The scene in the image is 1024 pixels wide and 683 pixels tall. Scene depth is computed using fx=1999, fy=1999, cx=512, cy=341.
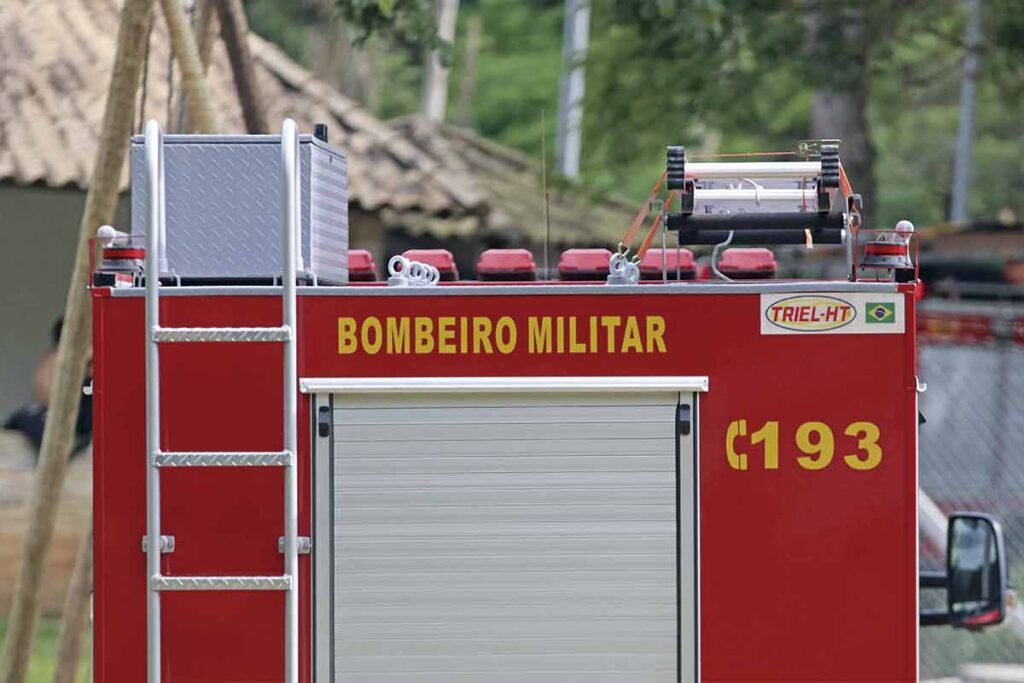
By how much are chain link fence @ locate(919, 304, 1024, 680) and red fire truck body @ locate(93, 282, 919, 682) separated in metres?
5.80

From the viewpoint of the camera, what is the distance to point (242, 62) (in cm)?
1030

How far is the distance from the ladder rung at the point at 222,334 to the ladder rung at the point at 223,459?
285mm

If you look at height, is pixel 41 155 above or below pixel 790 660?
above

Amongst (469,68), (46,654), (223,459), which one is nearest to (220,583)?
(223,459)

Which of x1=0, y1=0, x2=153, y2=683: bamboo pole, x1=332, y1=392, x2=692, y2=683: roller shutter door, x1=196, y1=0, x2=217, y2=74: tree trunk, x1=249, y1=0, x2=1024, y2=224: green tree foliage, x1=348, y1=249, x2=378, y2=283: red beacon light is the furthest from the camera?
x1=249, y1=0, x2=1024, y2=224: green tree foliage

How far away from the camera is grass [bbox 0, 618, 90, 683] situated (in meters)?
12.1

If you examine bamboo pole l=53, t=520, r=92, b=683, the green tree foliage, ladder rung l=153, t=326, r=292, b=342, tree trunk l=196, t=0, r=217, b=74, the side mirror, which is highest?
the green tree foliage

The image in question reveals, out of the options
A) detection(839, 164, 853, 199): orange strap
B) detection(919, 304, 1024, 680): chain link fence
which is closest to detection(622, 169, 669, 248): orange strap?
detection(839, 164, 853, 199): orange strap

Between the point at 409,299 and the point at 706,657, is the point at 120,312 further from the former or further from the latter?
the point at 706,657

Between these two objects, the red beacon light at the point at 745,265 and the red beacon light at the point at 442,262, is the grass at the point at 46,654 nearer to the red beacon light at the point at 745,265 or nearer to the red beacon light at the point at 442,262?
the red beacon light at the point at 442,262

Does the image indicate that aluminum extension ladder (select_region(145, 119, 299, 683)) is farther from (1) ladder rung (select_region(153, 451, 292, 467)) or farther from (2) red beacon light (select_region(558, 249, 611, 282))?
(2) red beacon light (select_region(558, 249, 611, 282))

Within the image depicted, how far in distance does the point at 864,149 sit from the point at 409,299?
52.5 ft

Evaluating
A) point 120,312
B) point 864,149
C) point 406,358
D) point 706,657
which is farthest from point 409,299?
point 864,149

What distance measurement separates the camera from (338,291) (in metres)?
5.08
